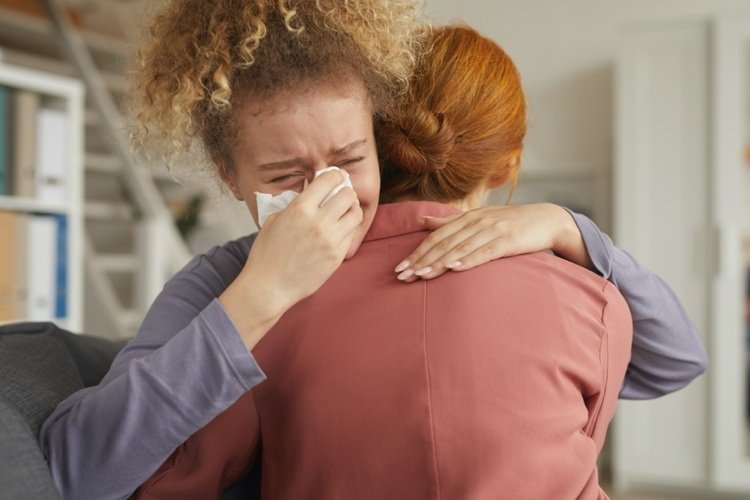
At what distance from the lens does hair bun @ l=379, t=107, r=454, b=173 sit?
39.3 inches

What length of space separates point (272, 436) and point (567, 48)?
13.4 ft

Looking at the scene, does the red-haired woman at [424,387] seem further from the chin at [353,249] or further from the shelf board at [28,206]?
the shelf board at [28,206]

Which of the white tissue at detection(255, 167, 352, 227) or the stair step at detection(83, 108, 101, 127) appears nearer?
the white tissue at detection(255, 167, 352, 227)

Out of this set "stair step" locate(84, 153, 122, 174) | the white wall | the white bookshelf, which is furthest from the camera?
the white wall

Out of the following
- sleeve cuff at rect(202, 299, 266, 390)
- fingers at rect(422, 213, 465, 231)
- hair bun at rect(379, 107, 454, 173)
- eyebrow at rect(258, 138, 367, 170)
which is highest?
hair bun at rect(379, 107, 454, 173)

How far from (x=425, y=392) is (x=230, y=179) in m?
0.40

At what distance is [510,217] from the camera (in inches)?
38.3

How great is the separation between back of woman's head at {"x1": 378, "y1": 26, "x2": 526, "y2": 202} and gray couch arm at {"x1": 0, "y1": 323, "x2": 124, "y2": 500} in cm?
49

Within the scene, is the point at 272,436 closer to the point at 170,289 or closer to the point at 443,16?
the point at 170,289

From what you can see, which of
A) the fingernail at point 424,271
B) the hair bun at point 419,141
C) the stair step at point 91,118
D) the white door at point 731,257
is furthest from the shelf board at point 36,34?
the fingernail at point 424,271

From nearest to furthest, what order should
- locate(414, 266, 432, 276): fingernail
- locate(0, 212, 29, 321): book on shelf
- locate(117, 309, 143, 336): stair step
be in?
locate(414, 266, 432, 276): fingernail, locate(0, 212, 29, 321): book on shelf, locate(117, 309, 143, 336): stair step

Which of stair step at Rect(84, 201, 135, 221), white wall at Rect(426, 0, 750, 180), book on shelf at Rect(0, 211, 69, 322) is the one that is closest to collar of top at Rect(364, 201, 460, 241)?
book on shelf at Rect(0, 211, 69, 322)

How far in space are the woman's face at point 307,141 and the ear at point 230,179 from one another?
5 centimetres

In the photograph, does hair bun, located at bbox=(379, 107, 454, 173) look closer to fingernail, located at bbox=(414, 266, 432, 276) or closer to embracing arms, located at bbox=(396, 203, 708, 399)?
→ embracing arms, located at bbox=(396, 203, 708, 399)
